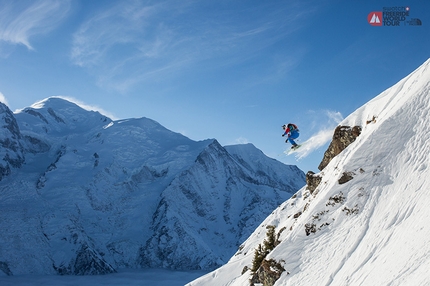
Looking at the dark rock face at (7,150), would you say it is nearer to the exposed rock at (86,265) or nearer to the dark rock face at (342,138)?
the exposed rock at (86,265)

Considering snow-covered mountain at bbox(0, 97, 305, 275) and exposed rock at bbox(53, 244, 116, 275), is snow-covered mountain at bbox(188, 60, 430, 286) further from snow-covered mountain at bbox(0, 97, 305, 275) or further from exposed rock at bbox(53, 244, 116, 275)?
snow-covered mountain at bbox(0, 97, 305, 275)

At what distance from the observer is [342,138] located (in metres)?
33.8

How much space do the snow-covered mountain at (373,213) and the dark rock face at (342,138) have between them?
9.9 inches

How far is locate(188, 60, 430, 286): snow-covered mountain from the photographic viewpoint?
Result: 1719 cm

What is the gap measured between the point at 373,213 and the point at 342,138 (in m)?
12.6

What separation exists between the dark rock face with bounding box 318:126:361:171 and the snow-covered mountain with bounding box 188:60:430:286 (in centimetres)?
25

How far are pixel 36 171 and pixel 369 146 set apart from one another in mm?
198322

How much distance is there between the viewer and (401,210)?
20.3 meters

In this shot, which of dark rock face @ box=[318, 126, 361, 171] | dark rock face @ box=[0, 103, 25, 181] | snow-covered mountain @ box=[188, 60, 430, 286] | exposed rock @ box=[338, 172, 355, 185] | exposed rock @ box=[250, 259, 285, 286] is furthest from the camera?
dark rock face @ box=[0, 103, 25, 181]

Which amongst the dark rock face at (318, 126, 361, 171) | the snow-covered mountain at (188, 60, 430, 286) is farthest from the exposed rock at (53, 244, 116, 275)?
the dark rock face at (318, 126, 361, 171)

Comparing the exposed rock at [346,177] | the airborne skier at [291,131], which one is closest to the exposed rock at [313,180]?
the airborne skier at [291,131]

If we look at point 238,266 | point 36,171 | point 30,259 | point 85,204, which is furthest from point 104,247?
point 238,266

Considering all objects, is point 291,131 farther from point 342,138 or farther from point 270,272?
point 270,272

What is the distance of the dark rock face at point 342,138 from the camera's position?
32688 millimetres
